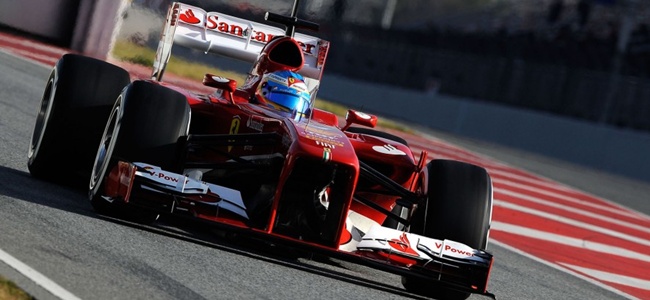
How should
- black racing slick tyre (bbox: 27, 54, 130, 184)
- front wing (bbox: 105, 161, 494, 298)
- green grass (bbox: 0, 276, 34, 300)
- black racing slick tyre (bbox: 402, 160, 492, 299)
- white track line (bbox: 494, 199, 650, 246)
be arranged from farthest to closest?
white track line (bbox: 494, 199, 650, 246), black racing slick tyre (bbox: 27, 54, 130, 184), black racing slick tyre (bbox: 402, 160, 492, 299), front wing (bbox: 105, 161, 494, 298), green grass (bbox: 0, 276, 34, 300)

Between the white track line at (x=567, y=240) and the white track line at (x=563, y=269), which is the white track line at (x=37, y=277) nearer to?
the white track line at (x=563, y=269)

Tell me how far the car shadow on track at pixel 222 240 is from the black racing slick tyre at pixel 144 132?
0.32ft

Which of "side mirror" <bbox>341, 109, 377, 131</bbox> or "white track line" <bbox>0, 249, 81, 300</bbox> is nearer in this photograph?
"white track line" <bbox>0, 249, 81, 300</bbox>

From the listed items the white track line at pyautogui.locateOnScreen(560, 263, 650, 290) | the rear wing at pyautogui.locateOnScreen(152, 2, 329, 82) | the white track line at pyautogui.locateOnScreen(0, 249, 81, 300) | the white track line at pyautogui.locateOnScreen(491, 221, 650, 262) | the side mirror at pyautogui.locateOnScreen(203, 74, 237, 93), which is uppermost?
the rear wing at pyautogui.locateOnScreen(152, 2, 329, 82)

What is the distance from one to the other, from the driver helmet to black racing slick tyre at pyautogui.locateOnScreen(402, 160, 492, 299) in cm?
125

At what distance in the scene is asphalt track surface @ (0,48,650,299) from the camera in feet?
18.4

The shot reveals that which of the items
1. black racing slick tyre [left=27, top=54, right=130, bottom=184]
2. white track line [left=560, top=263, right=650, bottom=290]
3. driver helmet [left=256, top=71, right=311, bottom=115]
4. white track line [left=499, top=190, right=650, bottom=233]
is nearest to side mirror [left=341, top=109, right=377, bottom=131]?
driver helmet [left=256, top=71, right=311, bottom=115]

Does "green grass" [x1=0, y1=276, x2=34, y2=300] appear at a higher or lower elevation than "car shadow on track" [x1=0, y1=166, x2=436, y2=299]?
higher

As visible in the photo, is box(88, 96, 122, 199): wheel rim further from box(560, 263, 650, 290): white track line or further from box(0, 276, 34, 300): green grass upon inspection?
box(560, 263, 650, 290): white track line

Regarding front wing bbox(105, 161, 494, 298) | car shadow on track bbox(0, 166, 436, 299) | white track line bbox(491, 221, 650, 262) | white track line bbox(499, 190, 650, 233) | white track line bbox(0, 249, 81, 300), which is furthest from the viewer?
white track line bbox(499, 190, 650, 233)

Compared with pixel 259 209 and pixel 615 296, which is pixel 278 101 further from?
pixel 615 296

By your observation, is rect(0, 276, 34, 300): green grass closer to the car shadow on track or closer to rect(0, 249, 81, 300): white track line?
rect(0, 249, 81, 300): white track line

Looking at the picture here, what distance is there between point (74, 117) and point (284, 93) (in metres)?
1.31

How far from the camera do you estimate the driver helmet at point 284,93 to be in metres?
8.05
